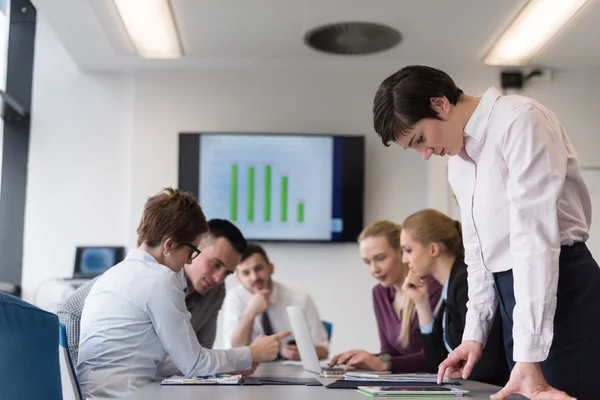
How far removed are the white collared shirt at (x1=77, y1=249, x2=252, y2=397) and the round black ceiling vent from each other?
2.55 meters

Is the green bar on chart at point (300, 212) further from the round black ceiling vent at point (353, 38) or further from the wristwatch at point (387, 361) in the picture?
the wristwatch at point (387, 361)

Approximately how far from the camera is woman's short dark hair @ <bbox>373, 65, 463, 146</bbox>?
63.6 inches

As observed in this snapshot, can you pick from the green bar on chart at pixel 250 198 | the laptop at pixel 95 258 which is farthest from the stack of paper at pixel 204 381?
the laptop at pixel 95 258

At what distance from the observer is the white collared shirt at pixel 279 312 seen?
411cm

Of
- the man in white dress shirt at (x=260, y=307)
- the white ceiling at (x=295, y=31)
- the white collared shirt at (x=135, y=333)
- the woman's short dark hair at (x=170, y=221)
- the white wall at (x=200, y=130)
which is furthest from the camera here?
the white wall at (x=200, y=130)

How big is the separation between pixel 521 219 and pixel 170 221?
52.9 inches

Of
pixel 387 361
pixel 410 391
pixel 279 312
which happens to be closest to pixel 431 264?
pixel 387 361

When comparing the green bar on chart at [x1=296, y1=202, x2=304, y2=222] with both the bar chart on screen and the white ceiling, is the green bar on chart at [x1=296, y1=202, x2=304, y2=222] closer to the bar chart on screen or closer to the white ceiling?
the bar chart on screen

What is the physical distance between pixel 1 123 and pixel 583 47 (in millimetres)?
4052

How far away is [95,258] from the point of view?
16.5ft

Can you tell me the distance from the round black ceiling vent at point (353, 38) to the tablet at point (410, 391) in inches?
114

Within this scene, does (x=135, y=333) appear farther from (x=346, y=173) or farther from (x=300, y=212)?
(x=346, y=173)

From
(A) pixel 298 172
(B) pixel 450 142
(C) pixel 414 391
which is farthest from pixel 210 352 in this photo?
(A) pixel 298 172

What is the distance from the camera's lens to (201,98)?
5199 mm
